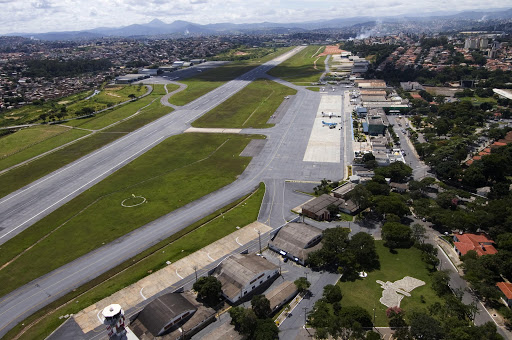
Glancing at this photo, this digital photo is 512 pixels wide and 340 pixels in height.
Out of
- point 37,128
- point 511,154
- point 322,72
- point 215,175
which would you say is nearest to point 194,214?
point 215,175

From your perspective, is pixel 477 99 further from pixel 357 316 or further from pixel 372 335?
pixel 372 335

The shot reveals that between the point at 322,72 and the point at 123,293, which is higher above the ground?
the point at 322,72

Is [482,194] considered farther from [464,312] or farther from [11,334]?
[11,334]

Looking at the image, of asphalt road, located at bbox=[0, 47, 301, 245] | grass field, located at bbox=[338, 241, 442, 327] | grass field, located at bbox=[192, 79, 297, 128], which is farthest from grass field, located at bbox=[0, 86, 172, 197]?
grass field, located at bbox=[338, 241, 442, 327]

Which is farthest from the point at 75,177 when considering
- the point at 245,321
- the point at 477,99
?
the point at 477,99

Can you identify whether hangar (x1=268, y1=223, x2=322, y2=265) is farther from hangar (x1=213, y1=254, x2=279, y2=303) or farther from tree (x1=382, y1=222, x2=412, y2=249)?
tree (x1=382, y1=222, x2=412, y2=249)

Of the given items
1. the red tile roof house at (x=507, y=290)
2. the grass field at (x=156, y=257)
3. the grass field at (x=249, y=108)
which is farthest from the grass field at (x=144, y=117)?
the red tile roof house at (x=507, y=290)
